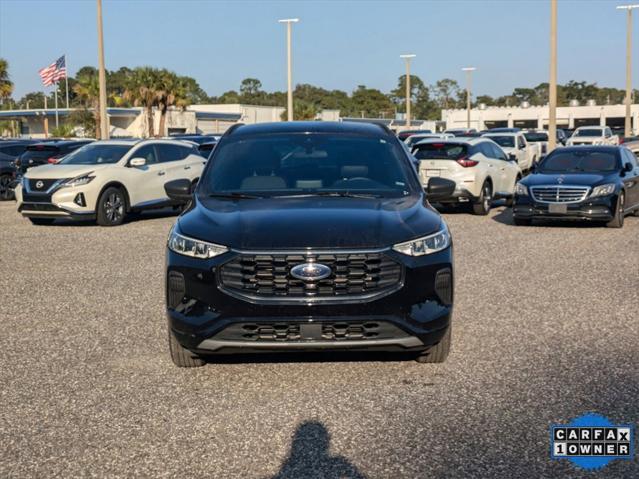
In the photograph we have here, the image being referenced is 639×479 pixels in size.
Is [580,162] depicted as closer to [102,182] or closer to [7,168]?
[102,182]

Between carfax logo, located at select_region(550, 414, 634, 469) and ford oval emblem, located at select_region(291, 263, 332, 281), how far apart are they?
1623mm

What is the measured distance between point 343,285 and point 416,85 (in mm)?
171593

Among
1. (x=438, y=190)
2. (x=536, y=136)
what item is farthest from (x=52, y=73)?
(x=438, y=190)

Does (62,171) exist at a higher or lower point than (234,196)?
lower

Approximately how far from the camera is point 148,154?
744 inches

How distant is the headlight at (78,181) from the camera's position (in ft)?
56.1

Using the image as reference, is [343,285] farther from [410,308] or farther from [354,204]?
[354,204]

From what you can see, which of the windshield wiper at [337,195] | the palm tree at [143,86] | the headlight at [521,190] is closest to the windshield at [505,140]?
the headlight at [521,190]

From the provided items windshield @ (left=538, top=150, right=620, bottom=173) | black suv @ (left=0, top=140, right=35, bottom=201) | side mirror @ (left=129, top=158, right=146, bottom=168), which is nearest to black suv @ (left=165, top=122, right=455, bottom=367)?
side mirror @ (left=129, top=158, right=146, bottom=168)

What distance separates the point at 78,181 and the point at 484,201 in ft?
27.2

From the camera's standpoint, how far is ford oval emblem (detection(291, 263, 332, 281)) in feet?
18.4

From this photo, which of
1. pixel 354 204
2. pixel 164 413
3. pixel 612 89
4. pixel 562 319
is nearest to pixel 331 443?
pixel 164 413

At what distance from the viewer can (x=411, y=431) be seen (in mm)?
5004

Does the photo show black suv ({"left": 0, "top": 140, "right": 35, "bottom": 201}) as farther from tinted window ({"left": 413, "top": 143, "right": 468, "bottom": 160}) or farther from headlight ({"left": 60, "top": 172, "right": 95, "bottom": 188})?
tinted window ({"left": 413, "top": 143, "right": 468, "bottom": 160})
